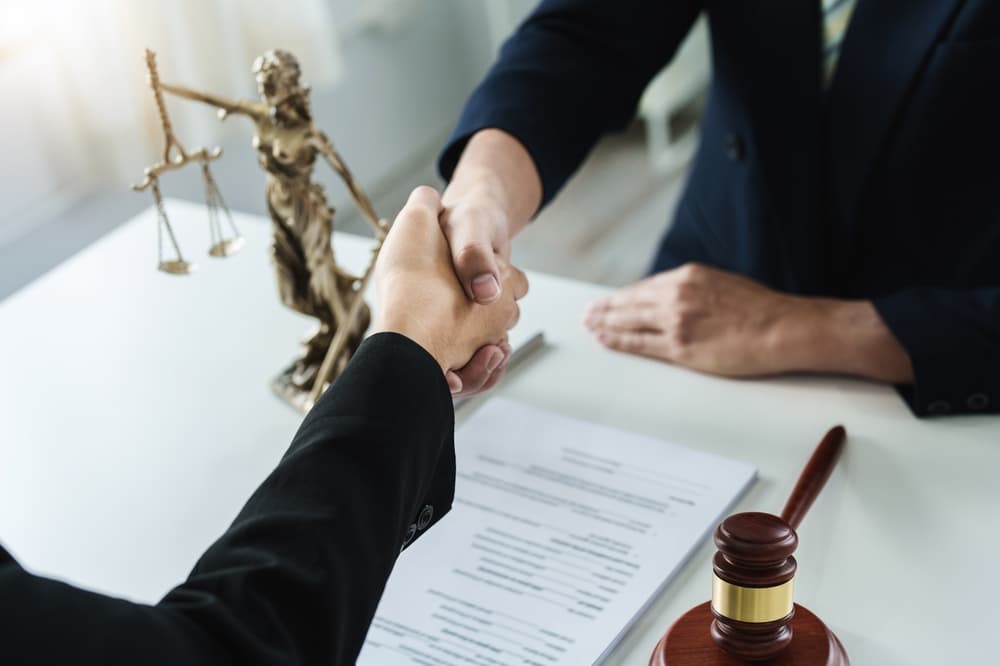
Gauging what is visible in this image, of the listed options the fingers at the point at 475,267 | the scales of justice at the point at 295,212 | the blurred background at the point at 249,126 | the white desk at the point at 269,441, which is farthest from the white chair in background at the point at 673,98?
the fingers at the point at 475,267

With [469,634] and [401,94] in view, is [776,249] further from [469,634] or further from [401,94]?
[401,94]

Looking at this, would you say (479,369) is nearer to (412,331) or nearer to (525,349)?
(412,331)

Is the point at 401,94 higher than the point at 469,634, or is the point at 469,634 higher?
the point at 469,634

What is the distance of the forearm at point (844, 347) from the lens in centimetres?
120

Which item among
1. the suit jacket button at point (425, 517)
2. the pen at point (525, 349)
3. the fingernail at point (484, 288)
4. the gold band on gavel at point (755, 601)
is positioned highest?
the fingernail at point (484, 288)

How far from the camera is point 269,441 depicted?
1.24m

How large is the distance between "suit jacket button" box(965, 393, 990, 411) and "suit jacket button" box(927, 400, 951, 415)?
18mm

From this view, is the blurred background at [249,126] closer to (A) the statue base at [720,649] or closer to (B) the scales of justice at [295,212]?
(B) the scales of justice at [295,212]

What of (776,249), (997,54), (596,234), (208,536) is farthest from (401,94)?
(208,536)

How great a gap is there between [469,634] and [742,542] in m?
0.26

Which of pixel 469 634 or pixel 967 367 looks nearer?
pixel 469 634

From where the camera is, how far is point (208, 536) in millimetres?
1115

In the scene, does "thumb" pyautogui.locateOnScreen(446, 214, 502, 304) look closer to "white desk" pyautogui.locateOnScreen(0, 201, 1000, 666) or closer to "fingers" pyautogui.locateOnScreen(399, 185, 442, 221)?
"fingers" pyautogui.locateOnScreen(399, 185, 442, 221)

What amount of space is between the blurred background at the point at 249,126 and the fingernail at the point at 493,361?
5.70 ft
